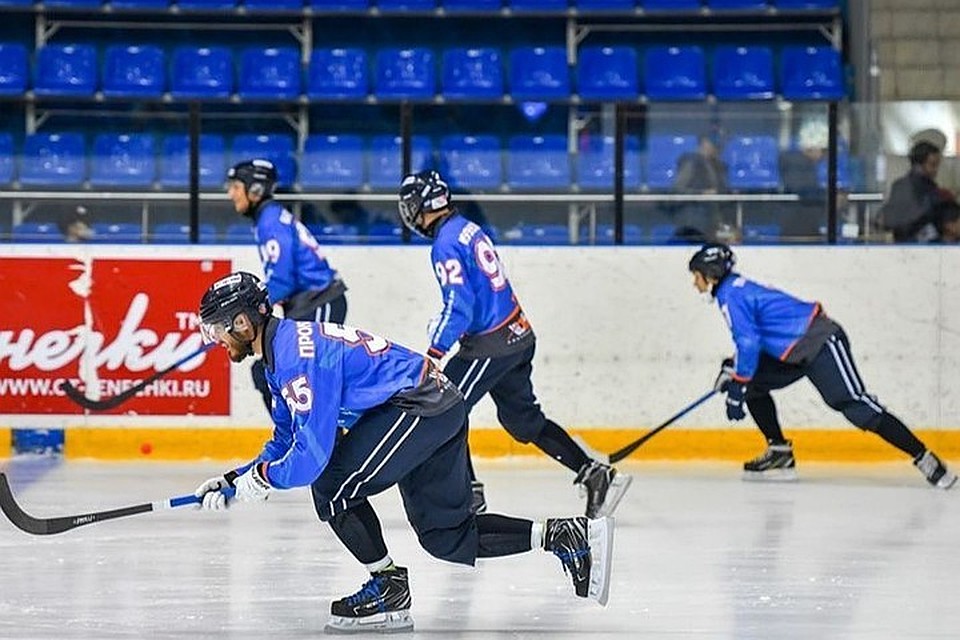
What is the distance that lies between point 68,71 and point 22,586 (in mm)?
7554

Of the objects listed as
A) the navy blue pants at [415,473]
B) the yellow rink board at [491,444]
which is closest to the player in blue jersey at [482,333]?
the navy blue pants at [415,473]

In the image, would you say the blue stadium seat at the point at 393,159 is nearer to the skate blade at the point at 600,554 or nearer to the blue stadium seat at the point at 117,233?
the blue stadium seat at the point at 117,233

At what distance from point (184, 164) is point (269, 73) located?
3.27 m

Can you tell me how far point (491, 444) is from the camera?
31.6 feet

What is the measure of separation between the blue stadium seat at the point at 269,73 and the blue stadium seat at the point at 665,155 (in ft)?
11.9

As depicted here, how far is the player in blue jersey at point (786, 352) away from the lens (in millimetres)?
8312

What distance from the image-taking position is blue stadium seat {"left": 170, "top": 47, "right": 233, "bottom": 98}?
1295 centimetres

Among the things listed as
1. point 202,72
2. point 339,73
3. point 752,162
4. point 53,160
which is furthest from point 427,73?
point 53,160

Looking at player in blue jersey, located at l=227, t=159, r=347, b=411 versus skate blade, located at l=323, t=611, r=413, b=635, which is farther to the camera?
player in blue jersey, located at l=227, t=159, r=347, b=411

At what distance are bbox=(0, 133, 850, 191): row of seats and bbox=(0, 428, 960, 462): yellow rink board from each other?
122cm

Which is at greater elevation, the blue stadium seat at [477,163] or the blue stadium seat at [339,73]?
the blue stadium seat at [339,73]

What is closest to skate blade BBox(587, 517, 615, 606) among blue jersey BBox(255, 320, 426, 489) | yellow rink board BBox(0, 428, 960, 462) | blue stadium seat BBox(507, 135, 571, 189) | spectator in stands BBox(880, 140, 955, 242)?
blue jersey BBox(255, 320, 426, 489)

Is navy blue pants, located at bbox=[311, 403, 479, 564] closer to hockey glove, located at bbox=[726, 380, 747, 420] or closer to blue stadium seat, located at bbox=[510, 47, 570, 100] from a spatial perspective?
hockey glove, located at bbox=[726, 380, 747, 420]

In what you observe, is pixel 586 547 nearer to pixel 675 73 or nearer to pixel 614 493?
pixel 614 493
